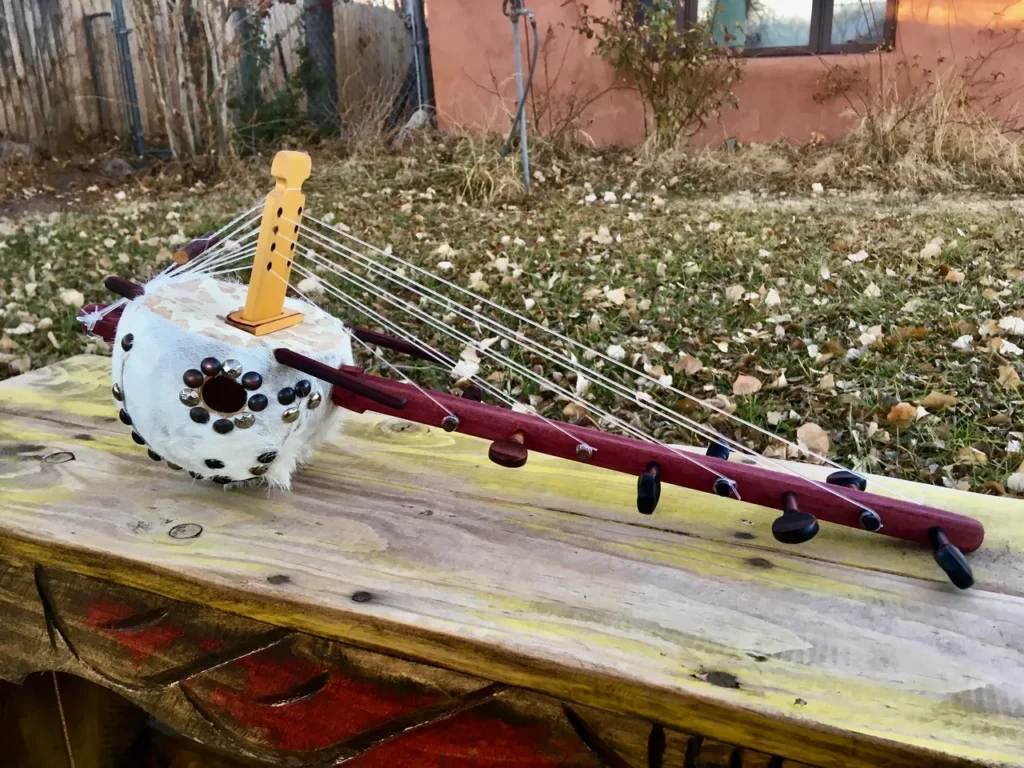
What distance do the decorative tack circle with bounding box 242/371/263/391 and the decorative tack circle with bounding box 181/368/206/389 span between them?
47 mm

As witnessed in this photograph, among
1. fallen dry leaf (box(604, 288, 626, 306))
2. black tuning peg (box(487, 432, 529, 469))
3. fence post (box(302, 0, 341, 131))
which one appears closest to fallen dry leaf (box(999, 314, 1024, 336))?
fallen dry leaf (box(604, 288, 626, 306))

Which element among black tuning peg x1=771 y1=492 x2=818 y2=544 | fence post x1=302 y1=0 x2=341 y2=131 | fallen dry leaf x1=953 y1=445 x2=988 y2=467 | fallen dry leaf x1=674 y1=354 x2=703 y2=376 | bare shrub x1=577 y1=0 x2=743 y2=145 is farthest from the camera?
fence post x1=302 y1=0 x2=341 y2=131

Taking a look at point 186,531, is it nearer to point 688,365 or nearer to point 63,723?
point 63,723

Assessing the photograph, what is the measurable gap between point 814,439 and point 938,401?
0.40 meters

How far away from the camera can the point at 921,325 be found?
8.31ft

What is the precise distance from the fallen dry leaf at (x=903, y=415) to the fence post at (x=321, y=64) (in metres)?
5.68

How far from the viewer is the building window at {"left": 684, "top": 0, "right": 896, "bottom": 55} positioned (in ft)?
18.9

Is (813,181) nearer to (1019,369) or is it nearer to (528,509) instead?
(1019,369)

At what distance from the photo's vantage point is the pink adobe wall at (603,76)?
212 inches

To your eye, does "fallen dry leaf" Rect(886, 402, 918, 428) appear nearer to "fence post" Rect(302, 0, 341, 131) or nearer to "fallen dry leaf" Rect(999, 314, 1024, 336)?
"fallen dry leaf" Rect(999, 314, 1024, 336)

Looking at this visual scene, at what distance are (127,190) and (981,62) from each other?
5569 millimetres

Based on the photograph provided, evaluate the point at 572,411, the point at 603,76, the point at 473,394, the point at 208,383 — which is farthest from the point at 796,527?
the point at 603,76

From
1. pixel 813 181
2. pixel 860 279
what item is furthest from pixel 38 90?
pixel 860 279

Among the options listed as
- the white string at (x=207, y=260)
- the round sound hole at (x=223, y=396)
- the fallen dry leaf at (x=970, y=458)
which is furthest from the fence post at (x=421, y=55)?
the round sound hole at (x=223, y=396)
